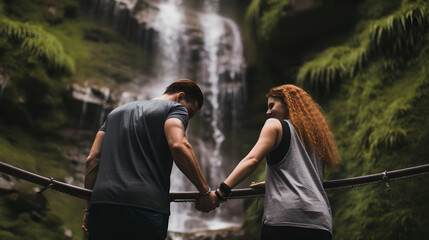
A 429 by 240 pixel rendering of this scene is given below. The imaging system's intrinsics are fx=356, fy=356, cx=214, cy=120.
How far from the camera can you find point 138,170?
7.02 feet

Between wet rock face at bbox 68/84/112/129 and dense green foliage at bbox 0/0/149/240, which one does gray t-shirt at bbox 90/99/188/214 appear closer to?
dense green foliage at bbox 0/0/149/240

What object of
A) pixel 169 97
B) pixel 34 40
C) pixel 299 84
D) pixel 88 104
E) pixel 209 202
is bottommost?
pixel 209 202

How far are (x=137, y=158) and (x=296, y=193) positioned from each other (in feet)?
3.27

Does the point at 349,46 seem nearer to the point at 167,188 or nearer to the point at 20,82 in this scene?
the point at 167,188

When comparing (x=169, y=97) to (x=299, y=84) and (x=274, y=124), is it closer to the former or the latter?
(x=274, y=124)

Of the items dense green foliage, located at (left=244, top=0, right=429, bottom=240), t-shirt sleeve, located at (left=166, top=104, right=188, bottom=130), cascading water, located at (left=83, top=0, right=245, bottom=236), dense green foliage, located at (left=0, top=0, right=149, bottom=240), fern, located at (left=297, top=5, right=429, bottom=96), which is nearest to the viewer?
t-shirt sleeve, located at (left=166, top=104, right=188, bottom=130)

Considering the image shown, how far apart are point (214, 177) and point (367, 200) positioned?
637 cm

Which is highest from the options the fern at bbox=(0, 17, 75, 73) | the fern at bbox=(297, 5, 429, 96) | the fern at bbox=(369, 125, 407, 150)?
the fern at bbox=(0, 17, 75, 73)

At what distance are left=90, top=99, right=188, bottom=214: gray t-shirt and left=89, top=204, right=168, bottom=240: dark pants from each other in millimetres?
38

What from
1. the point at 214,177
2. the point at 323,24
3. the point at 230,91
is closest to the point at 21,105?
the point at 214,177

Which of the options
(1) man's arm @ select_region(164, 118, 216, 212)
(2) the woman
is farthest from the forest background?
(1) man's arm @ select_region(164, 118, 216, 212)

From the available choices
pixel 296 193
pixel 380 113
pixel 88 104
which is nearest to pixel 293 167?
pixel 296 193

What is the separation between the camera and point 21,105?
27.2ft

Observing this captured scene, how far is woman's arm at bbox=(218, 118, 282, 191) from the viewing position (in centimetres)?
227
